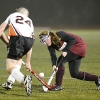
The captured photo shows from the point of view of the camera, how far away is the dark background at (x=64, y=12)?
180ft

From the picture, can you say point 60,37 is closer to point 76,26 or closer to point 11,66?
point 11,66

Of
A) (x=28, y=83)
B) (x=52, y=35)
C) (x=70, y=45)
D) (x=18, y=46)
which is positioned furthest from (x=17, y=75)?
(x=70, y=45)

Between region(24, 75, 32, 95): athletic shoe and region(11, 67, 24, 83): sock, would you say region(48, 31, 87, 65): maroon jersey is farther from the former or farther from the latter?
region(24, 75, 32, 95): athletic shoe

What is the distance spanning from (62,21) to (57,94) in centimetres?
4761

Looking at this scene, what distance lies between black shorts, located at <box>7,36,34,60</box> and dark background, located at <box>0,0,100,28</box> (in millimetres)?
45923

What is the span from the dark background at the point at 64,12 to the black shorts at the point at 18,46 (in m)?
45.9

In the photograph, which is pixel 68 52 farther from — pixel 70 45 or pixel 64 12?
pixel 64 12

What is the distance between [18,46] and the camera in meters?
8.28

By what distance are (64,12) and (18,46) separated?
48.5 metres

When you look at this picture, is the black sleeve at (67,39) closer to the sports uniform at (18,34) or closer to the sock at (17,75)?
the sports uniform at (18,34)

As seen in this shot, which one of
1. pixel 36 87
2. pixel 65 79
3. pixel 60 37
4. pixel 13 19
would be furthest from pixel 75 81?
pixel 13 19

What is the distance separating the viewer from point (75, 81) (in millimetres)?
10656

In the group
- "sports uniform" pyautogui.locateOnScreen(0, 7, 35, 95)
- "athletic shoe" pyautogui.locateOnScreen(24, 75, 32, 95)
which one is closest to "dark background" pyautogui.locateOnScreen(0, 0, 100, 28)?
"sports uniform" pyautogui.locateOnScreen(0, 7, 35, 95)

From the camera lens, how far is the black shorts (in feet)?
27.1
